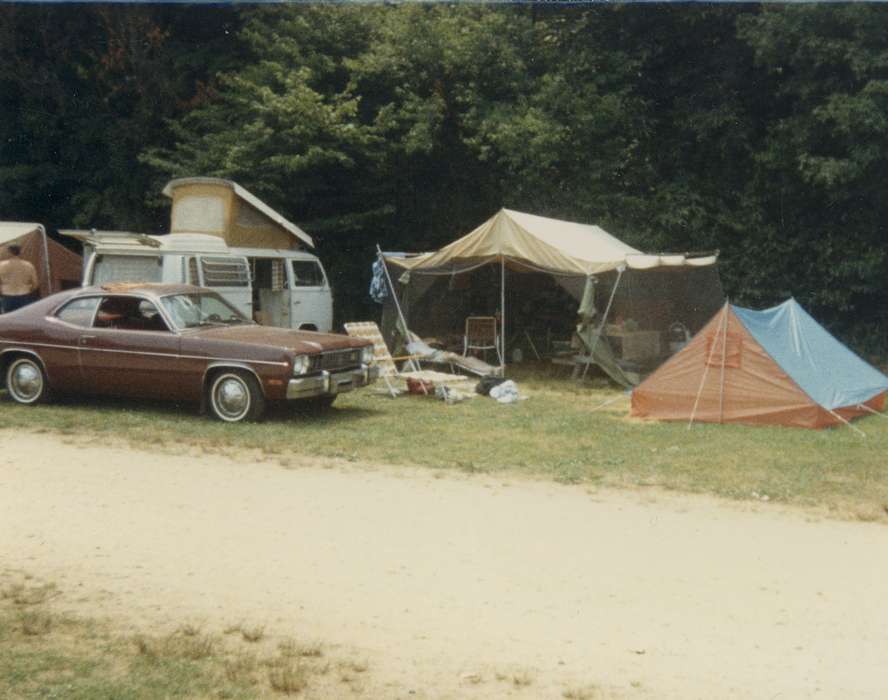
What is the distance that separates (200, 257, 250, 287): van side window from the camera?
47.4 ft

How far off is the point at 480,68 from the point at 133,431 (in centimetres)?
1386

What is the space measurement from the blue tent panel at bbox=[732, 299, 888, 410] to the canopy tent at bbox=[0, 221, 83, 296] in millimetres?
11834

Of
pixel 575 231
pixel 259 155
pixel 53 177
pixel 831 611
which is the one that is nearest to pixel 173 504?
pixel 831 611

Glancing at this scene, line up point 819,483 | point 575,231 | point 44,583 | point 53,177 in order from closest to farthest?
point 44,583 < point 819,483 < point 575,231 < point 53,177

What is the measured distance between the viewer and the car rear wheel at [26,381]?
36.5 feet

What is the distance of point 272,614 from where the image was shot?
479 centimetres

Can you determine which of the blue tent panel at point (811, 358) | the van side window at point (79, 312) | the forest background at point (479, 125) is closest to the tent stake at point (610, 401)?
the blue tent panel at point (811, 358)

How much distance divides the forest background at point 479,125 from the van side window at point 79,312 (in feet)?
29.4

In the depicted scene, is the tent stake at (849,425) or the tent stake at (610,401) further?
the tent stake at (610,401)

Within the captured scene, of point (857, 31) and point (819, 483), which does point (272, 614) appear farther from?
point (857, 31)

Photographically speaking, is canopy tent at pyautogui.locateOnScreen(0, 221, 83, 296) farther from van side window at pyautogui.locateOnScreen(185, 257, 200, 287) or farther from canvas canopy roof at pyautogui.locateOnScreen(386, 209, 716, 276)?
canvas canopy roof at pyautogui.locateOnScreen(386, 209, 716, 276)

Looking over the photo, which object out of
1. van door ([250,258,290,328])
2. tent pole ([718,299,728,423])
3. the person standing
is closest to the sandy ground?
tent pole ([718,299,728,423])

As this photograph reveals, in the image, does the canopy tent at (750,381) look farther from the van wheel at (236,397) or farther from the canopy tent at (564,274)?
the van wheel at (236,397)

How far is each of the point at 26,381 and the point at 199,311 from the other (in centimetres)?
213
